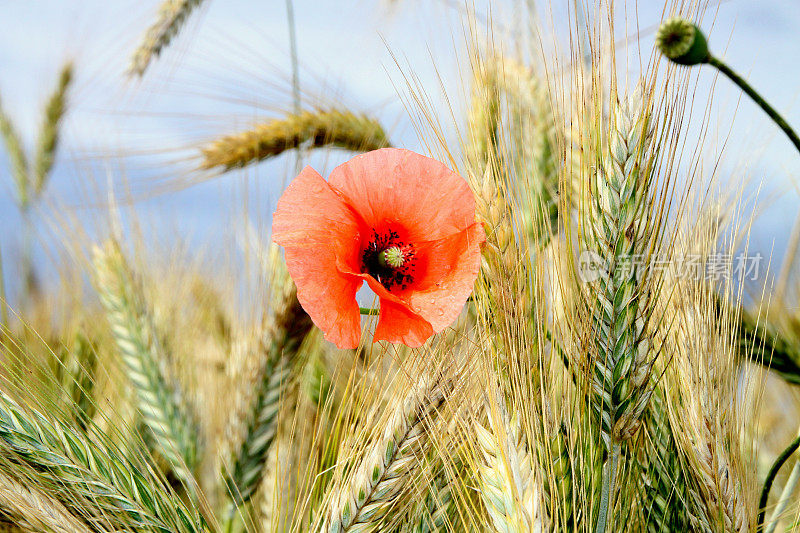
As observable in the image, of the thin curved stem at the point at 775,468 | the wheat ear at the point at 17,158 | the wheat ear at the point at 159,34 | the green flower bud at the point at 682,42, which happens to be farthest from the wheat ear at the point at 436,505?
the wheat ear at the point at 17,158

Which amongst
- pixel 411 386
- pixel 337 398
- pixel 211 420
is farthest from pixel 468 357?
pixel 211 420

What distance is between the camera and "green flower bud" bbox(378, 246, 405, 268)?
719mm

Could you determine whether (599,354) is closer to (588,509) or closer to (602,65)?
(588,509)

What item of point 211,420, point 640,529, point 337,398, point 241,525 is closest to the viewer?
point 640,529

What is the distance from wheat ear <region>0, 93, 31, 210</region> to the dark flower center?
1.49 m

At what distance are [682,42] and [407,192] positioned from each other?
11.6 inches

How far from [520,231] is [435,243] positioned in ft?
0.40

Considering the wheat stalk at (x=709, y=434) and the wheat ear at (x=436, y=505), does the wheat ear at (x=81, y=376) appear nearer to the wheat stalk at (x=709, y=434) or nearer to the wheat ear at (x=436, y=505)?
the wheat ear at (x=436, y=505)

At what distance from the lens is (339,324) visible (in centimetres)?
63

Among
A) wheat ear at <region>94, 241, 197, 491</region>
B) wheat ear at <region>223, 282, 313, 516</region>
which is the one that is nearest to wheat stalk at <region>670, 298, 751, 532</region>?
wheat ear at <region>223, 282, 313, 516</region>

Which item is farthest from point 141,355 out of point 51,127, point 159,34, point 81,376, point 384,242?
point 51,127

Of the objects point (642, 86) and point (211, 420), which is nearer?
point (642, 86)

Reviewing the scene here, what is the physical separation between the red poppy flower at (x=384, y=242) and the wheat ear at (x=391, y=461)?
0.08 meters

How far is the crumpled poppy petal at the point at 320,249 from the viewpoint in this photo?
624 millimetres
